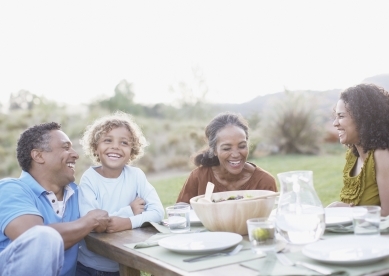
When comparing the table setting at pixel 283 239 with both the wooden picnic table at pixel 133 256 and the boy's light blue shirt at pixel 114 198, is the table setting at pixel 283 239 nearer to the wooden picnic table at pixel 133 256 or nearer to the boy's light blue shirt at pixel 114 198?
the wooden picnic table at pixel 133 256

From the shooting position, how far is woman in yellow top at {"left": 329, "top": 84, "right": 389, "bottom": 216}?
8.99 ft

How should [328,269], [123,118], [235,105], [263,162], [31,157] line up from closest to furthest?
[328,269] → [31,157] → [123,118] → [263,162] → [235,105]

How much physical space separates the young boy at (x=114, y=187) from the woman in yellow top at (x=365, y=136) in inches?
39.6

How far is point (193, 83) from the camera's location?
38.5ft

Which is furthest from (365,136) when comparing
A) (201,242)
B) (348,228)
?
(201,242)

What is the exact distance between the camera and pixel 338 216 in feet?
7.18

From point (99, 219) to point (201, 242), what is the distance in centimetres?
60

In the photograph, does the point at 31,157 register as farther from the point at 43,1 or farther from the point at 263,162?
the point at 43,1

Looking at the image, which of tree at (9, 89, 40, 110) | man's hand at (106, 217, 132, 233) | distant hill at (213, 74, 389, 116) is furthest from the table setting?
tree at (9, 89, 40, 110)

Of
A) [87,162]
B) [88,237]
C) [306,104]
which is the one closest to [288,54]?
Answer: [306,104]

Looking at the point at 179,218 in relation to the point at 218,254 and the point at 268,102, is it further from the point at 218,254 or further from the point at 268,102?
the point at 268,102

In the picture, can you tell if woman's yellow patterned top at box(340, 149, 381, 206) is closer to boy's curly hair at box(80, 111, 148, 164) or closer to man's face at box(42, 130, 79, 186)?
boy's curly hair at box(80, 111, 148, 164)

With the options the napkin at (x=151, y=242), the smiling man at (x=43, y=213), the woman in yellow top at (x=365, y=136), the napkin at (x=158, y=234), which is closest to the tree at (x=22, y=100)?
the smiling man at (x=43, y=213)

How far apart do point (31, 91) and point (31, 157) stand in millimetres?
8566
